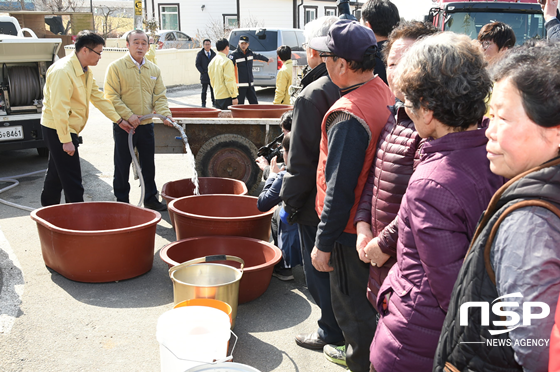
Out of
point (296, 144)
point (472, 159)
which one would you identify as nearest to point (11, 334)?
point (296, 144)

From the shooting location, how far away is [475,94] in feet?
5.62

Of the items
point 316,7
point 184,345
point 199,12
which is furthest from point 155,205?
point 316,7

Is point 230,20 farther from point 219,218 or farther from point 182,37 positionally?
point 219,218

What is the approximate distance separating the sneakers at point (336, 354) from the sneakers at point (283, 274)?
3.76 feet

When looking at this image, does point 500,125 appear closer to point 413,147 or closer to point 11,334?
point 413,147

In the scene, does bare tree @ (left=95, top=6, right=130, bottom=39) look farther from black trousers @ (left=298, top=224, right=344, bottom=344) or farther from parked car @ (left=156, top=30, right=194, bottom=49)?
black trousers @ (left=298, top=224, right=344, bottom=344)

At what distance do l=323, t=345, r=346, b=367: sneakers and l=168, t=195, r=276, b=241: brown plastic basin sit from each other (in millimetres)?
1388

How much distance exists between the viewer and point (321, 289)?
326 cm

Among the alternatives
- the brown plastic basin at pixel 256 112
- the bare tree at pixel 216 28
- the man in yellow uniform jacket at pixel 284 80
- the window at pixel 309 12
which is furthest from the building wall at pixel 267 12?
the brown plastic basin at pixel 256 112

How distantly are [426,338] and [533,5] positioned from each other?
933 cm

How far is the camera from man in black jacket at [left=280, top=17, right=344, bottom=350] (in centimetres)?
292

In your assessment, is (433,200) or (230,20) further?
(230,20)

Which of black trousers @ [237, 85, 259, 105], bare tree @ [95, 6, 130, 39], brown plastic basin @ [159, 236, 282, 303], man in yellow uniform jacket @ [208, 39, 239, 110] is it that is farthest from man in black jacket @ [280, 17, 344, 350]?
bare tree @ [95, 6, 130, 39]

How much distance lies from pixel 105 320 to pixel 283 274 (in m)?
1.52
